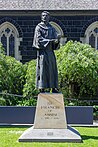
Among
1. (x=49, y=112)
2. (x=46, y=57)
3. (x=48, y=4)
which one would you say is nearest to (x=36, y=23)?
(x=48, y=4)

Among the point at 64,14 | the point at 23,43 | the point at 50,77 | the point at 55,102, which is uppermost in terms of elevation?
the point at 64,14

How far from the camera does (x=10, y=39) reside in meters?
25.7

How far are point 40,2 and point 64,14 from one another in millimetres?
1844

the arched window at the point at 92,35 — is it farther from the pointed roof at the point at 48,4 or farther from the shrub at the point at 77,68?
the shrub at the point at 77,68

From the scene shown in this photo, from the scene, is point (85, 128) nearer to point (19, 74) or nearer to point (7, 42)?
point (19, 74)

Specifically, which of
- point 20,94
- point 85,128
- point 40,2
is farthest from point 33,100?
point 40,2

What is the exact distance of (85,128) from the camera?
15477 mm

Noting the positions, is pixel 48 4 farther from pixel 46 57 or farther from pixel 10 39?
pixel 46 57

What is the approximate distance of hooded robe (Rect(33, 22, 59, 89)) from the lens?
39.7ft

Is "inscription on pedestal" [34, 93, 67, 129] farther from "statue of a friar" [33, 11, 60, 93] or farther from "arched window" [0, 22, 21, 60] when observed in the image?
"arched window" [0, 22, 21, 60]

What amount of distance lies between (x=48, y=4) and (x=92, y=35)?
353 cm

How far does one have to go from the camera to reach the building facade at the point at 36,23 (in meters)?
25.2

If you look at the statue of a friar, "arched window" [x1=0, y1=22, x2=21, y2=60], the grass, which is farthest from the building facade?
the statue of a friar

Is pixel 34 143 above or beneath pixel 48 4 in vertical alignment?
beneath
